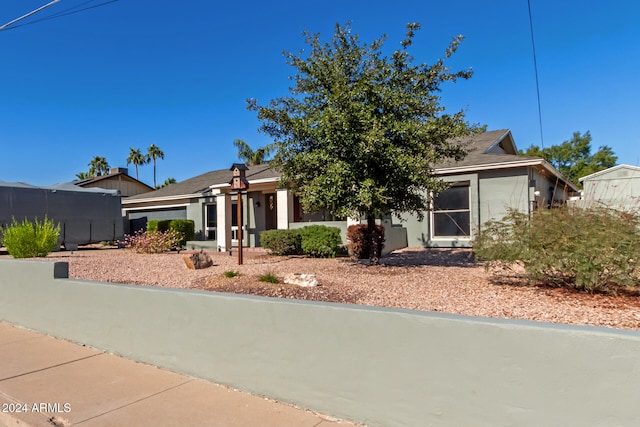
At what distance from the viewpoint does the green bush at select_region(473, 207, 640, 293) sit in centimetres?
557

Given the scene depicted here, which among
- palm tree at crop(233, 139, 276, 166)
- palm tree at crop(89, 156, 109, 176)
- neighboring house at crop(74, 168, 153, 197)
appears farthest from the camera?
palm tree at crop(89, 156, 109, 176)

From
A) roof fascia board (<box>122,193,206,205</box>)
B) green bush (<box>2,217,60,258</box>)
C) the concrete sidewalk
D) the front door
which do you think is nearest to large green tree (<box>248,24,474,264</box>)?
the concrete sidewalk

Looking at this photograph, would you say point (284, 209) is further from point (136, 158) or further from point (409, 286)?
point (136, 158)

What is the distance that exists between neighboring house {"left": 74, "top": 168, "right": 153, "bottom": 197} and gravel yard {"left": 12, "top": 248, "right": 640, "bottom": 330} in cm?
2556

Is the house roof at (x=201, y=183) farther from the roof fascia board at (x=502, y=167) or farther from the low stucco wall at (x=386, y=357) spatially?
the low stucco wall at (x=386, y=357)

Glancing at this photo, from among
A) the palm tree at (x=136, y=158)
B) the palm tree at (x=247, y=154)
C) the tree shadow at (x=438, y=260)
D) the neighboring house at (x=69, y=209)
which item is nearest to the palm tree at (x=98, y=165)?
the palm tree at (x=136, y=158)

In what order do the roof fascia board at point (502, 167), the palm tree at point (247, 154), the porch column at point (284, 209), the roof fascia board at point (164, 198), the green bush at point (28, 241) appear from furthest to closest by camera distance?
the palm tree at point (247, 154)
the roof fascia board at point (164, 198)
the porch column at point (284, 209)
the roof fascia board at point (502, 167)
the green bush at point (28, 241)

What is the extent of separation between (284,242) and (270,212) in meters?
6.30

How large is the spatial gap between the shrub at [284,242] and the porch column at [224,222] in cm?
422

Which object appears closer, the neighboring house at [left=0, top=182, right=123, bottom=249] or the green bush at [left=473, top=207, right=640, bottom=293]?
the green bush at [left=473, top=207, right=640, bottom=293]

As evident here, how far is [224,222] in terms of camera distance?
1762 cm

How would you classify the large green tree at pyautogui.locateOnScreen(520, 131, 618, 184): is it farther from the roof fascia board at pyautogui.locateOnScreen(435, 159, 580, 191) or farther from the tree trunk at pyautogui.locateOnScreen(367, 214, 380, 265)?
the tree trunk at pyautogui.locateOnScreen(367, 214, 380, 265)

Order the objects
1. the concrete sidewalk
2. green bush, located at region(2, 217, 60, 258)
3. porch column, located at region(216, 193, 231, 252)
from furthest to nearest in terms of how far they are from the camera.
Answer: porch column, located at region(216, 193, 231, 252)
green bush, located at region(2, 217, 60, 258)
the concrete sidewalk

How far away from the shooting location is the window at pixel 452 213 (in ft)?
48.9
